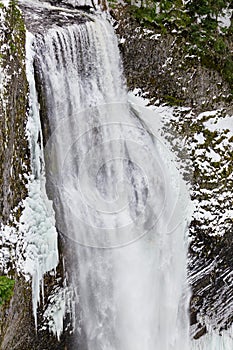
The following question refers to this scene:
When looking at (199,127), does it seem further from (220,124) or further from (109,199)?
(109,199)

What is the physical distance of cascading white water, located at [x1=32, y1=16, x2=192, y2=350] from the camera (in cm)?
796

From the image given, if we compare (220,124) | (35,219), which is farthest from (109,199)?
(220,124)

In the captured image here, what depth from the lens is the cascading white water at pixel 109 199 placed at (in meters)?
7.96

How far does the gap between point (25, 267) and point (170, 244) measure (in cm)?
337

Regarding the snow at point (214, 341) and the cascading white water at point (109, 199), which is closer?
the cascading white water at point (109, 199)

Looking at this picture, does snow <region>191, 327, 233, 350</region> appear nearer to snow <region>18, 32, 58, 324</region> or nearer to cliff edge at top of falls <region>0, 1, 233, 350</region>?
cliff edge at top of falls <region>0, 1, 233, 350</region>

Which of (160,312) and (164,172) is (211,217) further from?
(160,312)

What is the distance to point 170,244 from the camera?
9172mm

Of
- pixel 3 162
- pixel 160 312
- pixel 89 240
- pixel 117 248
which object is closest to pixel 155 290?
pixel 160 312

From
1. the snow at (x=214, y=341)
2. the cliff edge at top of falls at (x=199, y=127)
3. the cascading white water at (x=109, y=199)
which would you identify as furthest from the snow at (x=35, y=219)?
the snow at (x=214, y=341)

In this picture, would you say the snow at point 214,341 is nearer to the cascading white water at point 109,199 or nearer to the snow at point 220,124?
the cascading white water at point 109,199

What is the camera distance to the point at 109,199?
28.2ft

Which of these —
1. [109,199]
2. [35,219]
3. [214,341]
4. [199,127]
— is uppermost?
[199,127]

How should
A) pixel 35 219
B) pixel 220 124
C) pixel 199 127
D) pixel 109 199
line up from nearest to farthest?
pixel 35 219, pixel 109 199, pixel 199 127, pixel 220 124
